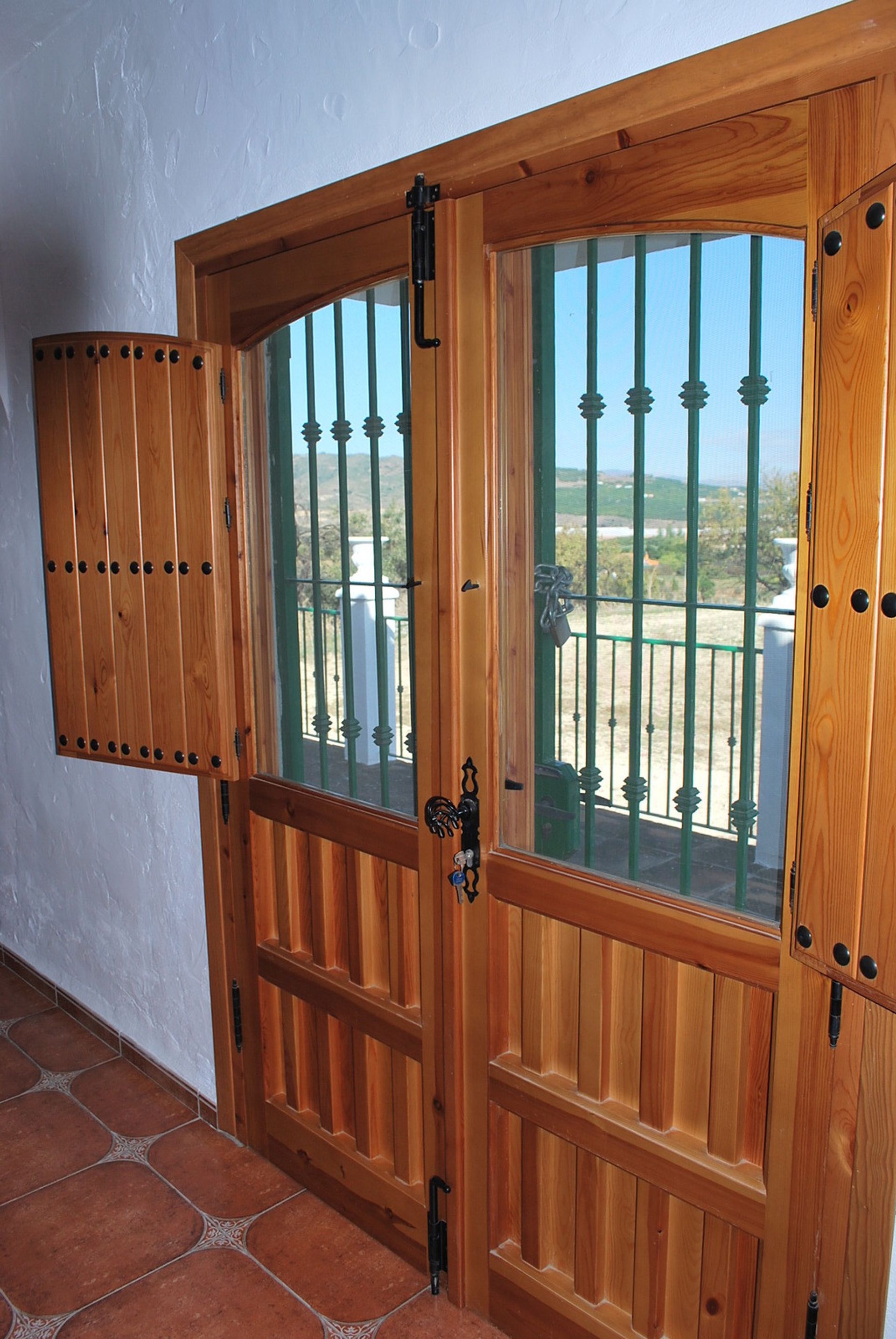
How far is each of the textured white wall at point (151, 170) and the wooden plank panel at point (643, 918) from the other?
1.05 m

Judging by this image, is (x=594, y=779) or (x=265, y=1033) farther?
(x=265, y=1033)

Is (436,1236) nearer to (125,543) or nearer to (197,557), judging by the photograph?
(197,557)

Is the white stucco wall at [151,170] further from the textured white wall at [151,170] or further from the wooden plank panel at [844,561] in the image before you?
the wooden plank panel at [844,561]

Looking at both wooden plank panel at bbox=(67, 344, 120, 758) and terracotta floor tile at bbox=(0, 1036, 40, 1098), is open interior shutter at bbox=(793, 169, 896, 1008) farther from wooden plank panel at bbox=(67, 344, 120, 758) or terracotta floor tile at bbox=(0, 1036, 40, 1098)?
terracotta floor tile at bbox=(0, 1036, 40, 1098)

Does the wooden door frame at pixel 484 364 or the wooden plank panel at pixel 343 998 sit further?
the wooden plank panel at pixel 343 998

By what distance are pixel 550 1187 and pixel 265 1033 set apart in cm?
86

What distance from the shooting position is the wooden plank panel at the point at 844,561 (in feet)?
3.67

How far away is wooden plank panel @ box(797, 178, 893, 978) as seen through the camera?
1119mm

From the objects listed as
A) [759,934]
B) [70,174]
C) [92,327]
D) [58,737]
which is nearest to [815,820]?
[759,934]

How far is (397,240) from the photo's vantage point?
184cm

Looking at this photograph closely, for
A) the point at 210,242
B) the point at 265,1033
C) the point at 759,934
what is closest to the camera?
the point at 759,934

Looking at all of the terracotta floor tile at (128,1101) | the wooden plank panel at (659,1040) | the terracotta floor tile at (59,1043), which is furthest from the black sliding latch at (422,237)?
the terracotta floor tile at (59,1043)

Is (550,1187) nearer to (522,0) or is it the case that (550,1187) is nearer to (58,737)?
(58,737)

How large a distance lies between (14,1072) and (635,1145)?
78.4 inches
